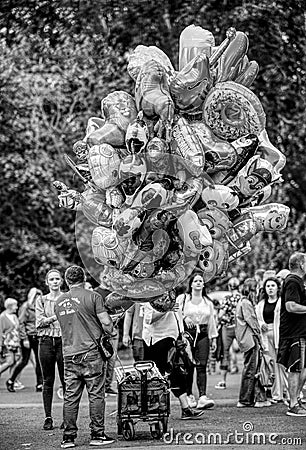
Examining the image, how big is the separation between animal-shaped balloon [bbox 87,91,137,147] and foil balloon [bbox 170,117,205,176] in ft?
1.64

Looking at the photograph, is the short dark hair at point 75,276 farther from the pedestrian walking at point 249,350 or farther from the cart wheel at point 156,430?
the pedestrian walking at point 249,350

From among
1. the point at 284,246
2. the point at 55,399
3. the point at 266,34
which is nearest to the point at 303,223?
the point at 284,246

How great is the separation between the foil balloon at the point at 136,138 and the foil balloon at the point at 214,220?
3.26 ft

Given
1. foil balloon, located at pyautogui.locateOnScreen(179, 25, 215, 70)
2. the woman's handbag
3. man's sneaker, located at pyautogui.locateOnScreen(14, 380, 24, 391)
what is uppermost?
foil balloon, located at pyautogui.locateOnScreen(179, 25, 215, 70)

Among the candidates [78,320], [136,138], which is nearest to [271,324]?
[78,320]

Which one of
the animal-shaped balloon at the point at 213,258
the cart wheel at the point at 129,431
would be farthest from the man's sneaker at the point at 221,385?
the animal-shaped balloon at the point at 213,258

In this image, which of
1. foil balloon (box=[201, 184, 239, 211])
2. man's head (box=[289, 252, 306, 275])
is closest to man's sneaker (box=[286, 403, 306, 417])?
man's head (box=[289, 252, 306, 275])

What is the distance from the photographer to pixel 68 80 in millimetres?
25000

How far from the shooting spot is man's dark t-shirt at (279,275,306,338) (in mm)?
12461

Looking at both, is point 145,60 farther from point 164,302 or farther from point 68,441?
point 68,441

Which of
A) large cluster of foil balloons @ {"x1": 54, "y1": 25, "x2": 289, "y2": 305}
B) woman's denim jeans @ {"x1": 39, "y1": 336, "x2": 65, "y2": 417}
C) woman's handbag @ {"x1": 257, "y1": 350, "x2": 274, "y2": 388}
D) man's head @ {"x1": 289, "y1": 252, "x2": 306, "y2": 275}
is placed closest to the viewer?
large cluster of foil balloons @ {"x1": 54, "y1": 25, "x2": 289, "y2": 305}

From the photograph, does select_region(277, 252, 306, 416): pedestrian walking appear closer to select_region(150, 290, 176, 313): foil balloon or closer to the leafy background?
select_region(150, 290, 176, 313): foil balloon

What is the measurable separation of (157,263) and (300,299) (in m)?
A: 3.05

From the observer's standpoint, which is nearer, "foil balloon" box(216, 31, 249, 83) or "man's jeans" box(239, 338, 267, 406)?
"foil balloon" box(216, 31, 249, 83)
